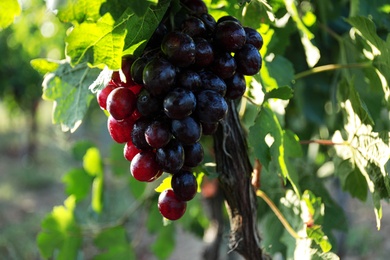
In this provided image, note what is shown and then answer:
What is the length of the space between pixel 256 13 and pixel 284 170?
30 centimetres

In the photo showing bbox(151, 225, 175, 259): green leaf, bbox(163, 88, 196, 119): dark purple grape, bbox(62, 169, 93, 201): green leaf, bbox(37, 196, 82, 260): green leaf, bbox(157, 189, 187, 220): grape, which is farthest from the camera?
bbox(151, 225, 175, 259): green leaf

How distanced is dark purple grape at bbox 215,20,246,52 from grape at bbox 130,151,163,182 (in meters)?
0.20

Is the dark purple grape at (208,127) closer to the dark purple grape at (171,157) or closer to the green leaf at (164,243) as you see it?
the dark purple grape at (171,157)

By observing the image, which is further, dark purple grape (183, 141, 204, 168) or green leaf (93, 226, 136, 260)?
green leaf (93, 226, 136, 260)

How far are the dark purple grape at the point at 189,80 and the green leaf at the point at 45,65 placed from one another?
38 cm

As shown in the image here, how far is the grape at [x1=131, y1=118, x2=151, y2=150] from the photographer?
73 centimetres

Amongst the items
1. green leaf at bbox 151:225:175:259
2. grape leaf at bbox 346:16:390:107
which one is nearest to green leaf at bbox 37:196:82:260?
green leaf at bbox 151:225:175:259

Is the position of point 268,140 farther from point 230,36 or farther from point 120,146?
point 120,146

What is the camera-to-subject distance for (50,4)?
63cm

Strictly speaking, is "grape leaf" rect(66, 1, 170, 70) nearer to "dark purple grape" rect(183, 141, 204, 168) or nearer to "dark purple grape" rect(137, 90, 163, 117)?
"dark purple grape" rect(137, 90, 163, 117)

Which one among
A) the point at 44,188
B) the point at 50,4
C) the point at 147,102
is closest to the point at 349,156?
the point at 147,102

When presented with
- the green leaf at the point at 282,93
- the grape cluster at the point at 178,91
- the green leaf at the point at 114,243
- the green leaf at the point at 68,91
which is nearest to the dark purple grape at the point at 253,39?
the grape cluster at the point at 178,91

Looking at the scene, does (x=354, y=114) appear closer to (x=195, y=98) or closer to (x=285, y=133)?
(x=285, y=133)

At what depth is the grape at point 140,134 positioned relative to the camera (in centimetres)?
73
